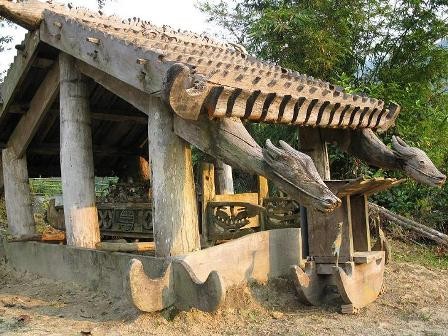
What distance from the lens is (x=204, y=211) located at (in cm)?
632

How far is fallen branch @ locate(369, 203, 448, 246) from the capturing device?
9.14 meters

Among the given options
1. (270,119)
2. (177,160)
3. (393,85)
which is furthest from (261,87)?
(393,85)

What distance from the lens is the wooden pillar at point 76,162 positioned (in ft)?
19.7

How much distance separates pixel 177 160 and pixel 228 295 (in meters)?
1.28

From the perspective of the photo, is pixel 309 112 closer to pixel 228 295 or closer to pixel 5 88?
pixel 228 295

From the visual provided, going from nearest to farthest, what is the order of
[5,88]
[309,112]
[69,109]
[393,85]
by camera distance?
[309,112] → [69,109] → [5,88] → [393,85]

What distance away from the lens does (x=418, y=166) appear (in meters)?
5.76

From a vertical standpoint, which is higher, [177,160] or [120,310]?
[177,160]

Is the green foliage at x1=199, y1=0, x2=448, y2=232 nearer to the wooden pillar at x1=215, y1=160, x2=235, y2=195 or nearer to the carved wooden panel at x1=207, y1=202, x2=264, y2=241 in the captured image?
the wooden pillar at x1=215, y1=160, x2=235, y2=195

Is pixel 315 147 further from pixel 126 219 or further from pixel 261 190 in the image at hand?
pixel 126 219

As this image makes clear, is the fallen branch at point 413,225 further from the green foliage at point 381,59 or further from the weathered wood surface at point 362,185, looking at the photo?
the weathered wood surface at point 362,185

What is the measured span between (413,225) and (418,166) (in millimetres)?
4104

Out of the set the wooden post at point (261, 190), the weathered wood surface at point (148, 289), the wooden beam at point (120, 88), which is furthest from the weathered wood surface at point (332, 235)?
the wooden beam at point (120, 88)

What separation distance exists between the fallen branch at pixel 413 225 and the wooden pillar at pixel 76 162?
17.1 ft
